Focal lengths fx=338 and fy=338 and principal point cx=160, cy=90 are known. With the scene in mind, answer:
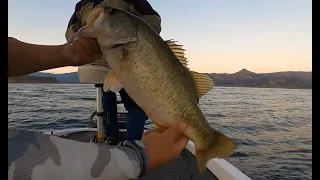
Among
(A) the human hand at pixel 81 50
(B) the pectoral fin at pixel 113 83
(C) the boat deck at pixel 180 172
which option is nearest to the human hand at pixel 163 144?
(B) the pectoral fin at pixel 113 83

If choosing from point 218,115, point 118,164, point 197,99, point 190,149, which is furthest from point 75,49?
point 218,115

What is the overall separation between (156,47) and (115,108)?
6.55 ft

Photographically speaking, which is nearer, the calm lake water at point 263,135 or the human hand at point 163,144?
the human hand at point 163,144

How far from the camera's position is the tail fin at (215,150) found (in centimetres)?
142

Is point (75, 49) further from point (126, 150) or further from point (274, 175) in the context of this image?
point (274, 175)

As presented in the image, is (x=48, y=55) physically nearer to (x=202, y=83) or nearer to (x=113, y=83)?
(x=113, y=83)

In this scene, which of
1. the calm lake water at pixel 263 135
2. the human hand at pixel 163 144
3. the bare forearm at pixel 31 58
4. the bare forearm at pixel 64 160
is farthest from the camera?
the calm lake water at pixel 263 135

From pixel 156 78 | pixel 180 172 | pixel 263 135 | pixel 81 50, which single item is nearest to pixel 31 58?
pixel 81 50

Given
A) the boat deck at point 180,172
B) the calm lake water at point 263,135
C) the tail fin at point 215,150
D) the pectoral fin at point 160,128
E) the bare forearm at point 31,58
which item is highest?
the bare forearm at point 31,58

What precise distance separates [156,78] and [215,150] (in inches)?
15.5

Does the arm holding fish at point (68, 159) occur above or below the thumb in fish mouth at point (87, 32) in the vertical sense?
below

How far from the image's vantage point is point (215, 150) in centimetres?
143

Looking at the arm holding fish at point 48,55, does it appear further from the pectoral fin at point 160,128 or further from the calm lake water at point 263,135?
the calm lake water at point 263,135

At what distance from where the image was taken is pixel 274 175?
10.0 m
